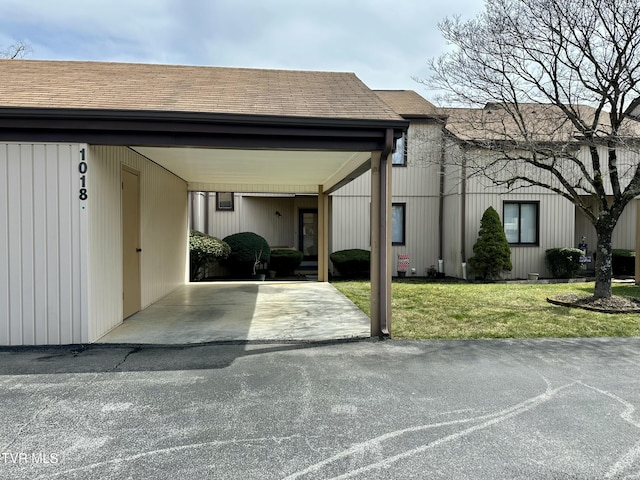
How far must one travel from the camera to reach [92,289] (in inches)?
214

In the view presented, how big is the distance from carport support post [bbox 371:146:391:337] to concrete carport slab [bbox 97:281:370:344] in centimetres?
34

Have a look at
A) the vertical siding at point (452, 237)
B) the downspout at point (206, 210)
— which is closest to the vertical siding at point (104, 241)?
the downspout at point (206, 210)

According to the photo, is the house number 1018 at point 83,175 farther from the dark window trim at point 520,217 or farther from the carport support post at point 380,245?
the dark window trim at point 520,217

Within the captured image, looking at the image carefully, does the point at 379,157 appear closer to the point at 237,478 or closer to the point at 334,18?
the point at 237,478

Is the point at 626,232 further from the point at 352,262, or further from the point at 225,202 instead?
the point at 225,202

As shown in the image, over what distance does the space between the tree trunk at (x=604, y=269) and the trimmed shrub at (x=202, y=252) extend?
31.9 feet

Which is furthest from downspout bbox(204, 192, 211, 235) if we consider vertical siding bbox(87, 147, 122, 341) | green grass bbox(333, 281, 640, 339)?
vertical siding bbox(87, 147, 122, 341)

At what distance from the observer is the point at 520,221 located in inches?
535

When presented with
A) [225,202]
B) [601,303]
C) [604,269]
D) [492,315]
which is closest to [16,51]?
[225,202]

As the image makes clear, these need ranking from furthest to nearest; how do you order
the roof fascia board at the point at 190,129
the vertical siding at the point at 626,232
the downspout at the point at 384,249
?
the vertical siding at the point at 626,232 → the downspout at the point at 384,249 → the roof fascia board at the point at 190,129

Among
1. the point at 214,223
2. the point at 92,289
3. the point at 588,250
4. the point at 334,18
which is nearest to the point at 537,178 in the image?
the point at 588,250

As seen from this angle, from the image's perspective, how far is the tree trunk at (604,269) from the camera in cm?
855

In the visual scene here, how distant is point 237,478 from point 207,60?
36.4 feet

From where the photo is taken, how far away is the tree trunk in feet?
28.1
